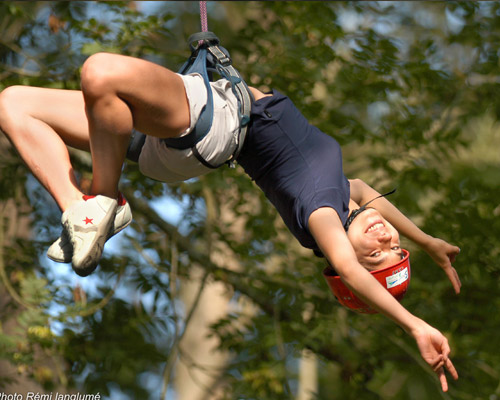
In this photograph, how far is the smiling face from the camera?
2.67 m

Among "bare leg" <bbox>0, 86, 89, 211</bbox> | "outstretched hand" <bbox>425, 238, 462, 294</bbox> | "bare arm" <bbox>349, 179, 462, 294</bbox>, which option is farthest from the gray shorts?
"outstretched hand" <bbox>425, 238, 462, 294</bbox>

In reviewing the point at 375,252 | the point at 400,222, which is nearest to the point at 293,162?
the point at 375,252

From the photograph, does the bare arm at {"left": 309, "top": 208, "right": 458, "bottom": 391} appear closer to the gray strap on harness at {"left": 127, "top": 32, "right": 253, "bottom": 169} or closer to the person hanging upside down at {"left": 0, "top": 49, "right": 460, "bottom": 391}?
the person hanging upside down at {"left": 0, "top": 49, "right": 460, "bottom": 391}

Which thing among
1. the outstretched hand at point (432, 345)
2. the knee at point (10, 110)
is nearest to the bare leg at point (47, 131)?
the knee at point (10, 110)

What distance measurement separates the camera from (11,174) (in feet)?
17.1

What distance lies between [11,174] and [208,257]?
1.48 metres

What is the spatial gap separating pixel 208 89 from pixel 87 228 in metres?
0.57

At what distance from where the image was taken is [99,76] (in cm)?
209

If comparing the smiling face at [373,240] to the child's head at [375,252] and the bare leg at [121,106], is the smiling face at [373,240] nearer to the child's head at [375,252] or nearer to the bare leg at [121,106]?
the child's head at [375,252]

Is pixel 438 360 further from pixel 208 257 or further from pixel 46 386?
pixel 46 386

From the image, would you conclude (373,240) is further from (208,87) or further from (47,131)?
(47,131)

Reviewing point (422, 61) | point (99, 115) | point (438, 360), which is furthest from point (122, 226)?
point (422, 61)

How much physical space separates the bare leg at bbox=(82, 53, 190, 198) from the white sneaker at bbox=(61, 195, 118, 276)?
7cm

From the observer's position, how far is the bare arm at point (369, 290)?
226 cm
